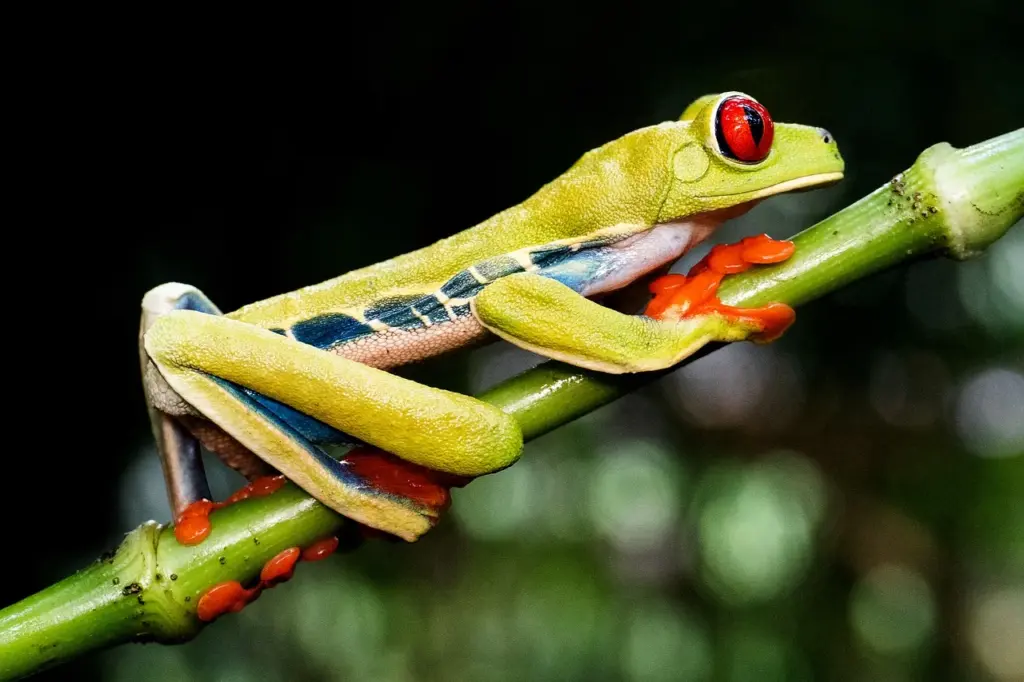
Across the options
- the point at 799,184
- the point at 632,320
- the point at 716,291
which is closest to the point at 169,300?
the point at 632,320

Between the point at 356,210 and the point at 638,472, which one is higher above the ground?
the point at 356,210

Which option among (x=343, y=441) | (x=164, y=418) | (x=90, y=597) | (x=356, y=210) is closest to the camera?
(x=90, y=597)

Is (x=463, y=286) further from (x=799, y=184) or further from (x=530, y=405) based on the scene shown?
(x=799, y=184)

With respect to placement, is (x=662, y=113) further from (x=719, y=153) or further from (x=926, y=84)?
(x=719, y=153)

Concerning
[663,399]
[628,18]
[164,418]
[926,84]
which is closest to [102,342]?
[164,418]

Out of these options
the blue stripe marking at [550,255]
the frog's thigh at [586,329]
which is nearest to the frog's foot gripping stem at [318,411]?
the frog's thigh at [586,329]

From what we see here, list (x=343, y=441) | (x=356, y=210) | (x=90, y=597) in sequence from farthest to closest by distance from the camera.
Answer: (x=356, y=210) < (x=343, y=441) < (x=90, y=597)
